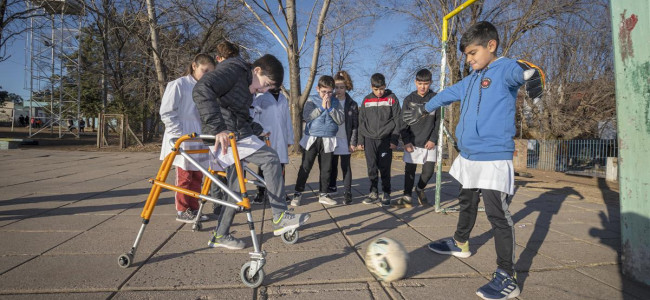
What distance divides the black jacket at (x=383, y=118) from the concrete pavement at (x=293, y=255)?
1.03 meters

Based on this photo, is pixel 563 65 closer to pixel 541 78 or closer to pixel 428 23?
pixel 428 23

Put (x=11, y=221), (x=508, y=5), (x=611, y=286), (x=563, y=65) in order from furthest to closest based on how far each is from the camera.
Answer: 1. (x=563, y=65)
2. (x=508, y=5)
3. (x=11, y=221)
4. (x=611, y=286)

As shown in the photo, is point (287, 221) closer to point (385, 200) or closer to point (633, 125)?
point (385, 200)

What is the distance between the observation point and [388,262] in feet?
7.84

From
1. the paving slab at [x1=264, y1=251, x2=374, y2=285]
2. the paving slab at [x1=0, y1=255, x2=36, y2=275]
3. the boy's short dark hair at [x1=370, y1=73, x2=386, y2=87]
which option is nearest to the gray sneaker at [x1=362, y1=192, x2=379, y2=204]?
the boy's short dark hair at [x1=370, y1=73, x2=386, y2=87]

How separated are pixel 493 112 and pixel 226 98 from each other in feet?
6.49

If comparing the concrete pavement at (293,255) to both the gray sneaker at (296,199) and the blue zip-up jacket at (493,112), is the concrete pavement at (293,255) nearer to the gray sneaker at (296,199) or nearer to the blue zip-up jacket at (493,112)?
the gray sneaker at (296,199)

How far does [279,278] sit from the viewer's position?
2.42m

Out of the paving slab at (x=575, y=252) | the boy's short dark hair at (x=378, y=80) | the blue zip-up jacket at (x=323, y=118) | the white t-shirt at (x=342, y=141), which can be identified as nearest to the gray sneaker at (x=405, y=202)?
the white t-shirt at (x=342, y=141)

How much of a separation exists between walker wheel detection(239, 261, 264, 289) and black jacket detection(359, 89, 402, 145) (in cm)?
314

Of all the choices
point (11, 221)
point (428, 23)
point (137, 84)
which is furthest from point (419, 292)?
point (137, 84)

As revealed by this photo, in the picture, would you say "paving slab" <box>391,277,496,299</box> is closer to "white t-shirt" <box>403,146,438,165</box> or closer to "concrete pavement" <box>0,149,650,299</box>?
"concrete pavement" <box>0,149,650,299</box>

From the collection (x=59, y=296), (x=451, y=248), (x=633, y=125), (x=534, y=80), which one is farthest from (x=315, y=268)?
(x=633, y=125)

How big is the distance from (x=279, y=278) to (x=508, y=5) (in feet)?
52.1
